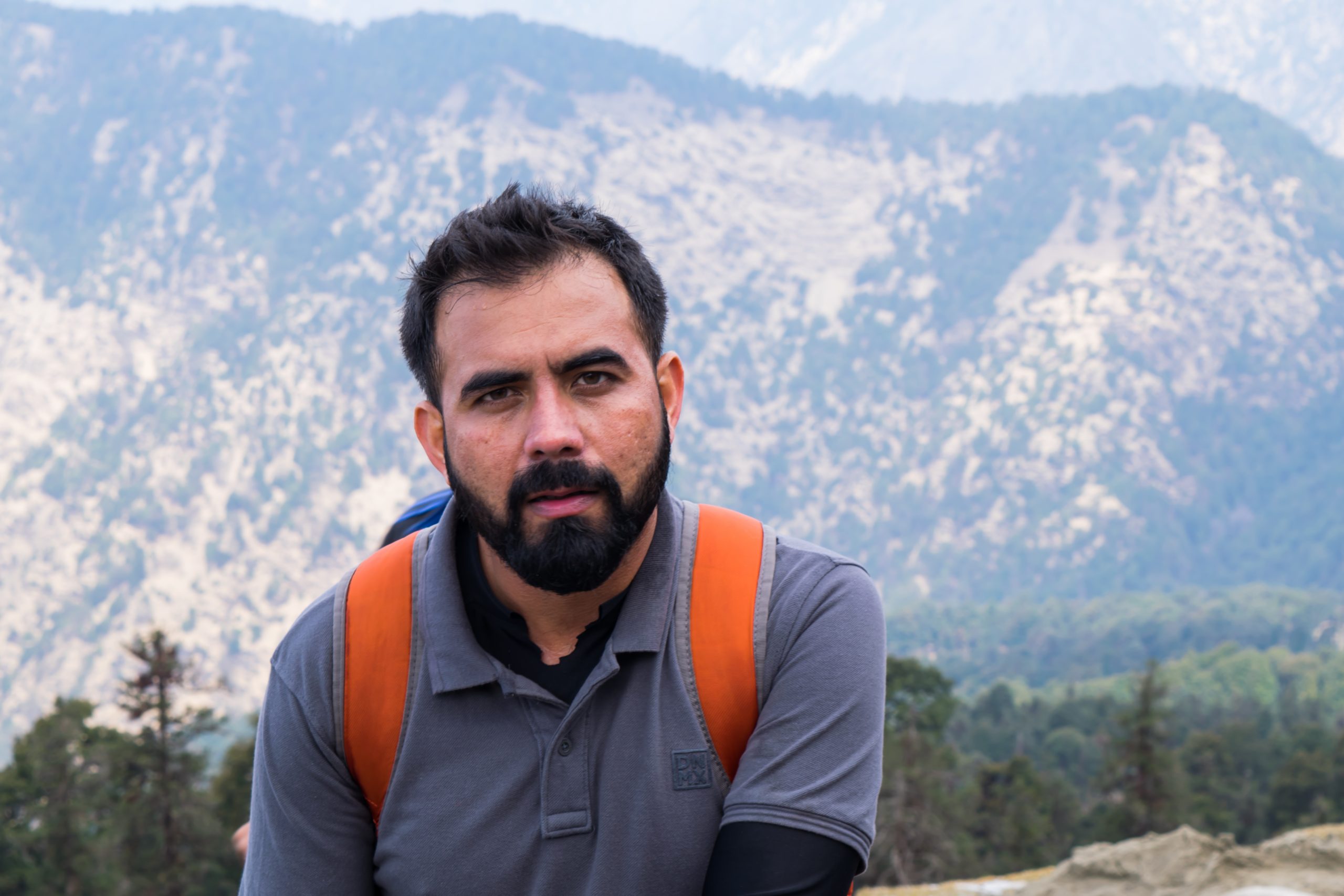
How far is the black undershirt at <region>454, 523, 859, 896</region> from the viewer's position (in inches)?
82.4

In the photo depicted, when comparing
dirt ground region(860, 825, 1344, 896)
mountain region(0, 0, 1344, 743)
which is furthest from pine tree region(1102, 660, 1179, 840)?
mountain region(0, 0, 1344, 743)

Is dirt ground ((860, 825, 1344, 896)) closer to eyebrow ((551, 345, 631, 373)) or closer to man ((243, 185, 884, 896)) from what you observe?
man ((243, 185, 884, 896))

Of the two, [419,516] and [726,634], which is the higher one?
[419,516]

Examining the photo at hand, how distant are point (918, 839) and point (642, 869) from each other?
103 ft

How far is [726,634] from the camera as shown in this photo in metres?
2.25

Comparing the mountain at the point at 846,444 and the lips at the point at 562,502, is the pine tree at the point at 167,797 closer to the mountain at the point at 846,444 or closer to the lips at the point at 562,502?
the lips at the point at 562,502

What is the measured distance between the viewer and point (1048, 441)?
18038cm

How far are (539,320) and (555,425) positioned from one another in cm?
20

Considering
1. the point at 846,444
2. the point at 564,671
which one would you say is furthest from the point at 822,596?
the point at 846,444

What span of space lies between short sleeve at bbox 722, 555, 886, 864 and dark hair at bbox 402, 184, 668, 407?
1.95ft

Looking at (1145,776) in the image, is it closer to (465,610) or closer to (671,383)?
(671,383)

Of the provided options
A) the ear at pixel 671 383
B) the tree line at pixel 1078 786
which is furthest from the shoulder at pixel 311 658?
the tree line at pixel 1078 786

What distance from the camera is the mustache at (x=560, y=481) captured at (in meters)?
2.27

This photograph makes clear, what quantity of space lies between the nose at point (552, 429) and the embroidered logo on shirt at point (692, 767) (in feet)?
1.84
